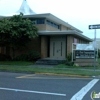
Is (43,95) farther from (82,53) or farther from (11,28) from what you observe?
(11,28)

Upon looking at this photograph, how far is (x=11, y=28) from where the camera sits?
75.3 feet

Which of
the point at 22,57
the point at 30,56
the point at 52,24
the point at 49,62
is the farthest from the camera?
the point at 52,24

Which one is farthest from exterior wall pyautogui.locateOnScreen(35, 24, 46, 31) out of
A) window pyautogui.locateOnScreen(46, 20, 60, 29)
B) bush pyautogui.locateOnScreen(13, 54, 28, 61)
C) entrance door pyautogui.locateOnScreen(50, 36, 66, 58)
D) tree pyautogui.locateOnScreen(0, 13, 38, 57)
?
bush pyautogui.locateOnScreen(13, 54, 28, 61)

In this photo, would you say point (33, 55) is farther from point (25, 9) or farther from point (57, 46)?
Answer: point (25, 9)

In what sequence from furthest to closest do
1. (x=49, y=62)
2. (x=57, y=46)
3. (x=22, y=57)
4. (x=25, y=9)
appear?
(x=25, y=9) → (x=57, y=46) → (x=22, y=57) → (x=49, y=62)

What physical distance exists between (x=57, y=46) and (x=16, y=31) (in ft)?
18.3

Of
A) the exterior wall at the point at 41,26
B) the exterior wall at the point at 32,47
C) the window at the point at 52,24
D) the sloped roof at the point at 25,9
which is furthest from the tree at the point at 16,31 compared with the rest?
the sloped roof at the point at 25,9

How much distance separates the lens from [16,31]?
2289 cm

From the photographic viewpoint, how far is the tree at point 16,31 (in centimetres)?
2270

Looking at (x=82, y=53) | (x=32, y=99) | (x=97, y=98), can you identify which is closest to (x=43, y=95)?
(x=32, y=99)

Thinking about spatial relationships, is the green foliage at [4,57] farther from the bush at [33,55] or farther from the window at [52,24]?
the window at [52,24]

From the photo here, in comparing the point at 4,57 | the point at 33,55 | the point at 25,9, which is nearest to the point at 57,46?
the point at 33,55

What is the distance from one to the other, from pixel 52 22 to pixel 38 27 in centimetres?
323

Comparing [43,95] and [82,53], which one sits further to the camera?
[82,53]
